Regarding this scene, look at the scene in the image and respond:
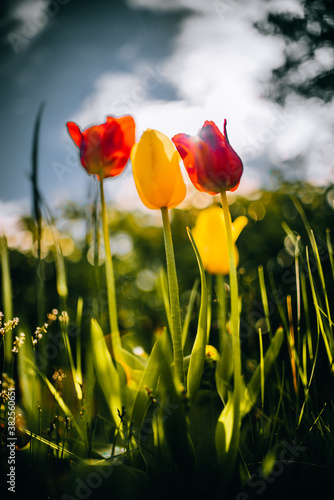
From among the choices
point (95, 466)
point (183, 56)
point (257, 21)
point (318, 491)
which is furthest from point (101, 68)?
point (318, 491)

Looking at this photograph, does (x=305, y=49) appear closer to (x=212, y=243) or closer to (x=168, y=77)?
(x=168, y=77)

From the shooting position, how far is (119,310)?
1.33 meters

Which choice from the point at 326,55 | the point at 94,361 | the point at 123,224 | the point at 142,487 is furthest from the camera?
the point at 123,224

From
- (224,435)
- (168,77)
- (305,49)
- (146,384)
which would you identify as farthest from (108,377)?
(305,49)

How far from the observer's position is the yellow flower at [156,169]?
538 millimetres

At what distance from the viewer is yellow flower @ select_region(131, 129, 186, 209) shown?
54 cm

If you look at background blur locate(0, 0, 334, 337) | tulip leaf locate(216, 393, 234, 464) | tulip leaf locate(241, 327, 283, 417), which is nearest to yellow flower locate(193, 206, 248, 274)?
background blur locate(0, 0, 334, 337)

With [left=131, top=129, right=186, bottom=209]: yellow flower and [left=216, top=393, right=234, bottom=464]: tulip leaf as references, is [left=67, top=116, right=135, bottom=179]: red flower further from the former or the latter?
[left=216, top=393, right=234, bottom=464]: tulip leaf

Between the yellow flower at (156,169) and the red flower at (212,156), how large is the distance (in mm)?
23

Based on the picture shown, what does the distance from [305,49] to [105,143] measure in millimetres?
600

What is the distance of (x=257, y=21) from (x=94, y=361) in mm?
879

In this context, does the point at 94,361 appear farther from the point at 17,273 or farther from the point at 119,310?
the point at 17,273

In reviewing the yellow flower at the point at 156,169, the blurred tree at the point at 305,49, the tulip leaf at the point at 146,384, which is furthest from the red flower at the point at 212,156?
the blurred tree at the point at 305,49

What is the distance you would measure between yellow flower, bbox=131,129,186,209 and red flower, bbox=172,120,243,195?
0.02 m
